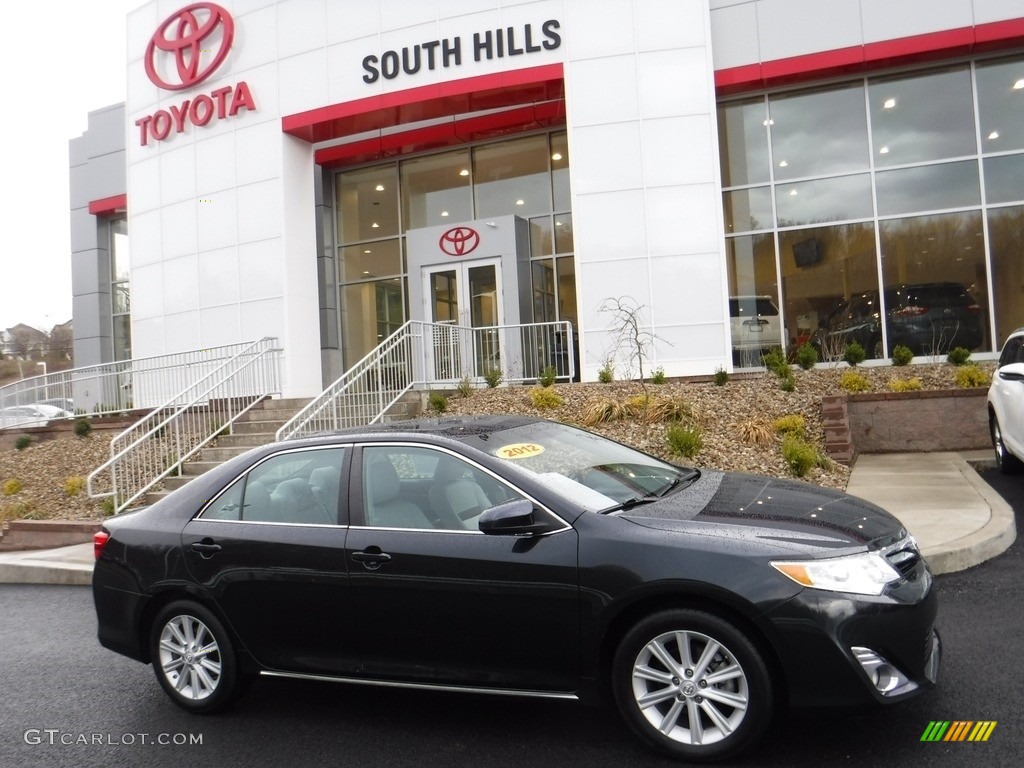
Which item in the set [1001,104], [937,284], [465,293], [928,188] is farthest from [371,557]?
[1001,104]

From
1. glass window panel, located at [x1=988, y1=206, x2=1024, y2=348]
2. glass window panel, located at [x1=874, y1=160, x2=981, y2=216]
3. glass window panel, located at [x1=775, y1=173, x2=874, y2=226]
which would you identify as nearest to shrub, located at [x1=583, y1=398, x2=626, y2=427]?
glass window panel, located at [x1=775, y1=173, x2=874, y2=226]

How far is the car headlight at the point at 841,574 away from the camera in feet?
11.1

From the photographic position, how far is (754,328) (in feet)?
52.5

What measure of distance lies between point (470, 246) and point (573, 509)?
13.8 meters

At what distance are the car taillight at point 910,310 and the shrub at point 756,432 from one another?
6.47 metres

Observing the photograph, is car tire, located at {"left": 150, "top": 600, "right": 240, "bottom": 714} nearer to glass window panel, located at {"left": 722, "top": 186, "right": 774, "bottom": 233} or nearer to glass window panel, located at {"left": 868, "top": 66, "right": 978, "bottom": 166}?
glass window panel, located at {"left": 722, "top": 186, "right": 774, "bottom": 233}

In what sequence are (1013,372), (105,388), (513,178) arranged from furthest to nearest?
1. (105,388)
2. (513,178)
3. (1013,372)

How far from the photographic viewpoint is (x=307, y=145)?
713 inches

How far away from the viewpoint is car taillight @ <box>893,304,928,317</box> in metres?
15.4

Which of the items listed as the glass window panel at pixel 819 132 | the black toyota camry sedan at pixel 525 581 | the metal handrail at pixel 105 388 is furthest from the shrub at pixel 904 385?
the metal handrail at pixel 105 388

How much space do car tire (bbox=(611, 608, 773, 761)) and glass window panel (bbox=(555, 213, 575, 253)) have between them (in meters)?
14.7

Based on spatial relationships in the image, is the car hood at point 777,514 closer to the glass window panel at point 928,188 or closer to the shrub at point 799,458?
the shrub at point 799,458

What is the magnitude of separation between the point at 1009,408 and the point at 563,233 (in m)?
10.7

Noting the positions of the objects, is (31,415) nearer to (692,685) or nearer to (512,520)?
(512,520)
